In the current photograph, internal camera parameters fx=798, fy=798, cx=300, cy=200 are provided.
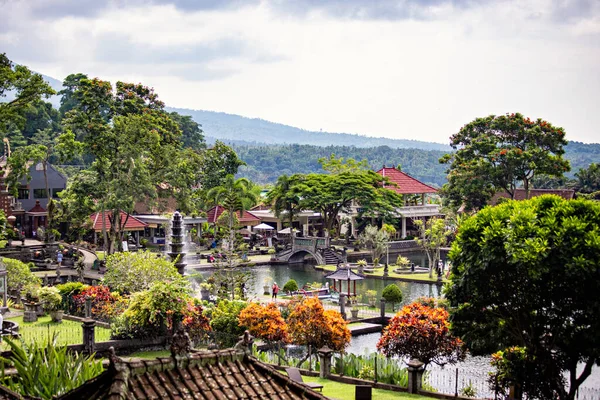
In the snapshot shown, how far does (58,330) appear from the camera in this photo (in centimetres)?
2591

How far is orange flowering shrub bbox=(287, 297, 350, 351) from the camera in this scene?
78.8ft

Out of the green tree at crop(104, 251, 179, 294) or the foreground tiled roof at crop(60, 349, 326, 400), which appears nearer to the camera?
the foreground tiled roof at crop(60, 349, 326, 400)

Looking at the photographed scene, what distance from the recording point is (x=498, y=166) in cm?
5606

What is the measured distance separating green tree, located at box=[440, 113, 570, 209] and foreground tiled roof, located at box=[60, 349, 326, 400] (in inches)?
1882

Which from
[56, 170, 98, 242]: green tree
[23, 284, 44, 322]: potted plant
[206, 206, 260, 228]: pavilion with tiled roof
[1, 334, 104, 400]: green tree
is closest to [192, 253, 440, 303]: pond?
[56, 170, 98, 242]: green tree

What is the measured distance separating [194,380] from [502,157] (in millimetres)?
49574

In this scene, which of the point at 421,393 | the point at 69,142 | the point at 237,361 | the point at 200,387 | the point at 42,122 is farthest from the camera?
the point at 42,122

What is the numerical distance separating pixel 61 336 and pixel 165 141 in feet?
96.0

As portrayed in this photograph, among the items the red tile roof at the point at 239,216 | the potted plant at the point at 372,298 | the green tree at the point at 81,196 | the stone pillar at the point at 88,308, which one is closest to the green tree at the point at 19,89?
the green tree at the point at 81,196

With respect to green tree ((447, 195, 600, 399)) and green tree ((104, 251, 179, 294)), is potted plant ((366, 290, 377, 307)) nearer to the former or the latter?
green tree ((104, 251, 179, 294))

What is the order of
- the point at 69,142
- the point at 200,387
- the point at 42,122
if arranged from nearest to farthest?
the point at 200,387
the point at 69,142
the point at 42,122

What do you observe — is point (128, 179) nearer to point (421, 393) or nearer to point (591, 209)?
point (421, 393)

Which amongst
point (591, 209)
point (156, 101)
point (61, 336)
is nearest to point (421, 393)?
point (591, 209)

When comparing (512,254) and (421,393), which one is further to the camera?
(421,393)
